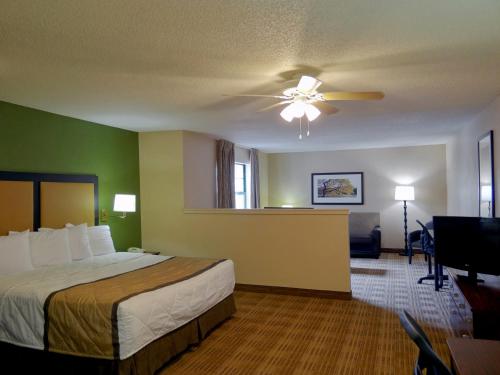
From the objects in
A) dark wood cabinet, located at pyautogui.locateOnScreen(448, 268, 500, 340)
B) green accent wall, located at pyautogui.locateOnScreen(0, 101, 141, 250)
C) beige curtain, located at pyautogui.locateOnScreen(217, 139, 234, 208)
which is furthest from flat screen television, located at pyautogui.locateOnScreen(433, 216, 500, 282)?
green accent wall, located at pyautogui.locateOnScreen(0, 101, 141, 250)

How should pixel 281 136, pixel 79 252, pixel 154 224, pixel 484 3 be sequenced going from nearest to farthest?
pixel 484 3 → pixel 79 252 → pixel 154 224 → pixel 281 136

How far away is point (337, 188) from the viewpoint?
341 inches

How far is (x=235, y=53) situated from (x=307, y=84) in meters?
0.61

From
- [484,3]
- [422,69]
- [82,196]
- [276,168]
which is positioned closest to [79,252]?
[82,196]

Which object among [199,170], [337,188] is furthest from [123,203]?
[337,188]

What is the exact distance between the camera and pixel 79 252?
4.23 metres

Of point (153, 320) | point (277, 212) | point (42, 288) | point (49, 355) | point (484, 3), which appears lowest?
point (49, 355)

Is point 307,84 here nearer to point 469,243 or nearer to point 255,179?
point 469,243

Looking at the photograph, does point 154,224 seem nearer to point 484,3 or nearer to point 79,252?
point 79,252

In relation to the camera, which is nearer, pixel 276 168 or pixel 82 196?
pixel 82 196

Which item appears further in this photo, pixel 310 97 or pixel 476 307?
pixel 310 97

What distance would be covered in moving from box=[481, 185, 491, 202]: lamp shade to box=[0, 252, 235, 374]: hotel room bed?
10.7 feet

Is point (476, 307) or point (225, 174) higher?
point (225, 174)

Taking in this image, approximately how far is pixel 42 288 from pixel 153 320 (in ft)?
3.10
